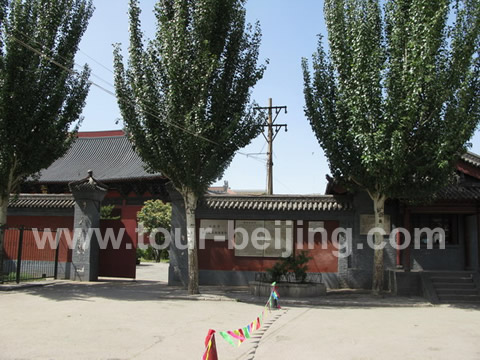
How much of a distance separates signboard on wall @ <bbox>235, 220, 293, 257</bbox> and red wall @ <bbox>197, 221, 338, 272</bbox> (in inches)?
7.7

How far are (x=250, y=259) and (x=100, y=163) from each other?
52.5 feet

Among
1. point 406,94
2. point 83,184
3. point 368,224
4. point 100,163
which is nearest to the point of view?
point 406,94

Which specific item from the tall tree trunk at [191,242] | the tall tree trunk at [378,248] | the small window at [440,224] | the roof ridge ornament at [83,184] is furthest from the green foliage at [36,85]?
the small window at [440,224]

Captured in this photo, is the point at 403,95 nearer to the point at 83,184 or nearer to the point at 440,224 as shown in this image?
the point at 440,224

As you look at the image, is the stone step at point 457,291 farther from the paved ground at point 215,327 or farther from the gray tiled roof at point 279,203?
the gray tiled roof at point 279,203

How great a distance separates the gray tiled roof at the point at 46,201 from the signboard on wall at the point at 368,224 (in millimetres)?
9909

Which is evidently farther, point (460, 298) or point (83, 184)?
point (83, 184)

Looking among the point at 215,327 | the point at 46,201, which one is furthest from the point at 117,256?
the point at 215,327

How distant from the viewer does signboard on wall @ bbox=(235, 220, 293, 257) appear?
50.5 feet

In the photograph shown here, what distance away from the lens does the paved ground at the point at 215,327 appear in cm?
636

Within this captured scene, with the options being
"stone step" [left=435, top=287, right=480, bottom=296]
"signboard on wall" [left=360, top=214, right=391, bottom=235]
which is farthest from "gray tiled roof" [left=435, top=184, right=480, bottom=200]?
"stone step" [left=435, top=287, right=480, bottom=296]

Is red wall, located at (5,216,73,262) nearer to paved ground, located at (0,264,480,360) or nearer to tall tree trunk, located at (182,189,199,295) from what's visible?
paved ground, located at (0,264,480,360)

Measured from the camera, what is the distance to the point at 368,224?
14797mm

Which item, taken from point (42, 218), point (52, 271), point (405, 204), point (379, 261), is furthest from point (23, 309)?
point (405, 204)
